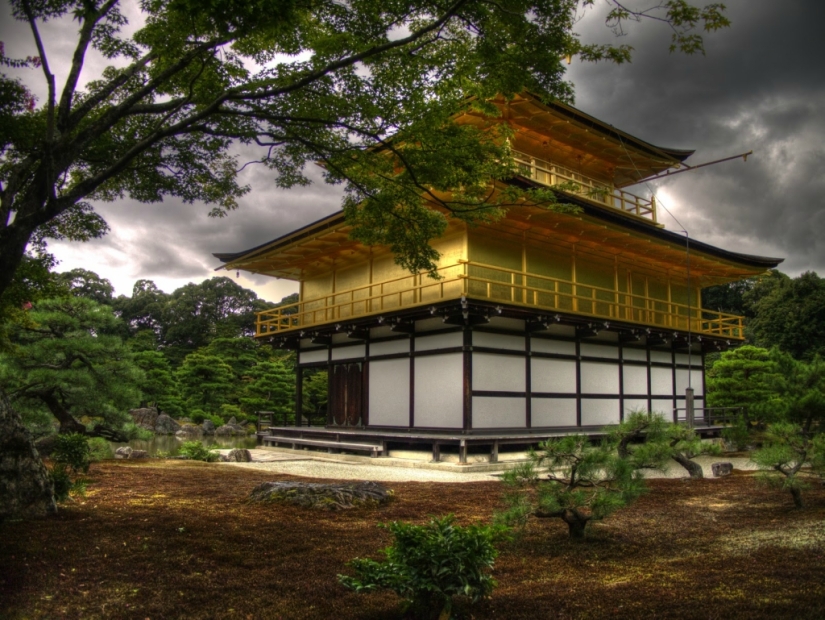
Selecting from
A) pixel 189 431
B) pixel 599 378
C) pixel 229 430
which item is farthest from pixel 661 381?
pixel 189 431

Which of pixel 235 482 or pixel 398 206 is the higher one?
pixel 398 206

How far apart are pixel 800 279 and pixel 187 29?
41.3 meters

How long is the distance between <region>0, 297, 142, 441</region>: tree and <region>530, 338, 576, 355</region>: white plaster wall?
31.6 feet

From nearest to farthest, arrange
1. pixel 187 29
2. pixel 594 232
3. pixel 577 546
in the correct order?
pixel 577 546
pixel 187 29
pixel 594 232

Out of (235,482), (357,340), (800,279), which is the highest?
(800,279)

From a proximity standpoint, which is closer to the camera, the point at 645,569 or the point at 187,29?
the point at 645,569

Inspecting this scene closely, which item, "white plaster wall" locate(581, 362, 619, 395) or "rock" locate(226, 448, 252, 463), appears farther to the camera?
"white plaster wall" locate(581, 362, 619, 395)

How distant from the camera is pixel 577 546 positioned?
5.64 m

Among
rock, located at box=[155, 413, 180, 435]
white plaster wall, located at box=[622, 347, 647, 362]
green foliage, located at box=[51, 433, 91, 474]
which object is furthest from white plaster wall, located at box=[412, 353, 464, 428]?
rock, located at box=[155, 413, 180, 435]

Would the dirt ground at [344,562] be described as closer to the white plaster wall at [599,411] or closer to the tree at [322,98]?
the tree at [322,98]

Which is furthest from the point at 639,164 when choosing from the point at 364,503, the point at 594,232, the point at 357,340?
the point at 364,503

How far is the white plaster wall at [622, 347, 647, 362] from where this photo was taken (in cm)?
1917

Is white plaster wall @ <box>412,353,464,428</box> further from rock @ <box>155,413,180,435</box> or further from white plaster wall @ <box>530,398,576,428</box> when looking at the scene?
rock @ <box>155,413,180,435</box>

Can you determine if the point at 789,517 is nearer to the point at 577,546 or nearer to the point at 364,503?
the point at 577,546
